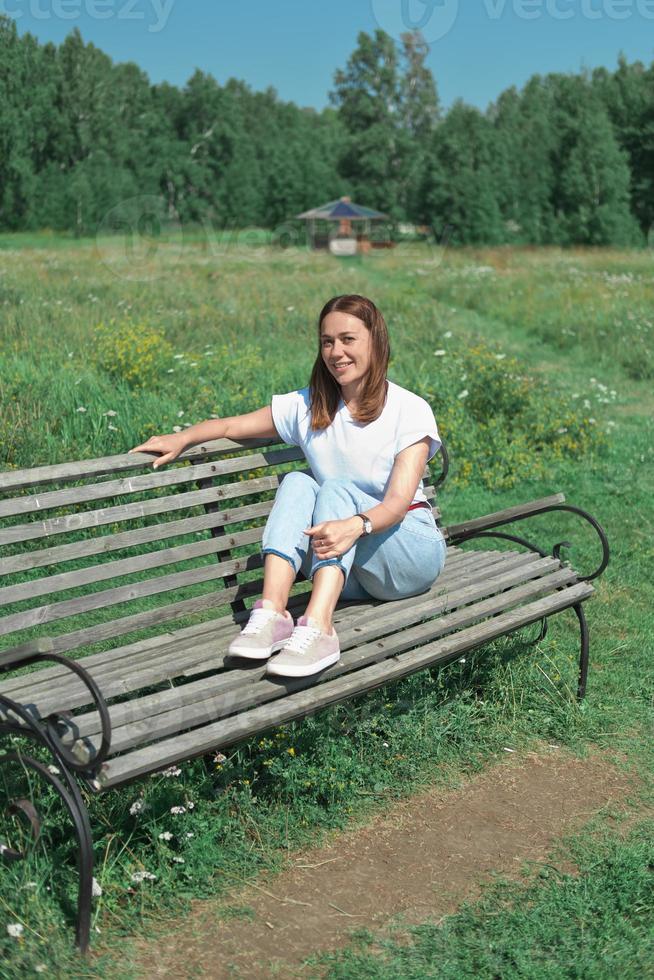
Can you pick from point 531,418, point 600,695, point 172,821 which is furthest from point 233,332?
point 172,821

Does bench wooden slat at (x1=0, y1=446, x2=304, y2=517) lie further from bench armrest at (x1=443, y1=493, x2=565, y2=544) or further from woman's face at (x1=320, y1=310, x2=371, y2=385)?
bench armrest at (x1=443, y1=493, x2=565, y2=544)

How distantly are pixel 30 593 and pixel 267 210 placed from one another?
66.1m

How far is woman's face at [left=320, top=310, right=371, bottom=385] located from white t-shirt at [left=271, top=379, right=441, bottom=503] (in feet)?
0.46

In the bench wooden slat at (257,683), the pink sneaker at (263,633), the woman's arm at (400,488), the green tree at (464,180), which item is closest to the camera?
the bench wooden slat at (257,683)

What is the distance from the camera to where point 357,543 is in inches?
144

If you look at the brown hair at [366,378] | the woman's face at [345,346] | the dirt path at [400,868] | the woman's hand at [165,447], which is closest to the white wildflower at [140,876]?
the dirt path at [400,868]

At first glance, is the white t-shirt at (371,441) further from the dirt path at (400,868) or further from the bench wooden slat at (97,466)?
the dirt path at (400,868)

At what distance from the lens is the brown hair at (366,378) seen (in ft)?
12.0

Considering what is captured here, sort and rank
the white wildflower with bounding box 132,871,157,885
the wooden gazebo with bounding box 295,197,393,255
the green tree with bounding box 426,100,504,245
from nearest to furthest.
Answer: the white wildflower with bounding box 132,871,157,885, the wooden gazebo with bounding box 295,197,393,255, the green tree with bounding box 426,100,504,245

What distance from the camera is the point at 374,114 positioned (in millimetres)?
75688

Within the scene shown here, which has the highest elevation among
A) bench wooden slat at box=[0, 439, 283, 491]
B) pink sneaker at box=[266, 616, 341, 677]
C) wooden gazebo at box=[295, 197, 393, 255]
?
wooden gazebo at box=[295, 197, 393, 255]

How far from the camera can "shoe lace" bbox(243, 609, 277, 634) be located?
3.19 metres

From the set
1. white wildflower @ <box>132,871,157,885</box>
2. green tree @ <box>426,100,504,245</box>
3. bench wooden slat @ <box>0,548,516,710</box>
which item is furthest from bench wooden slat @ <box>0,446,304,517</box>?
green tree @ <box>426,100,504,245</box>

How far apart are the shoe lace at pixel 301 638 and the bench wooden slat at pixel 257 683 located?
98 millimetres
